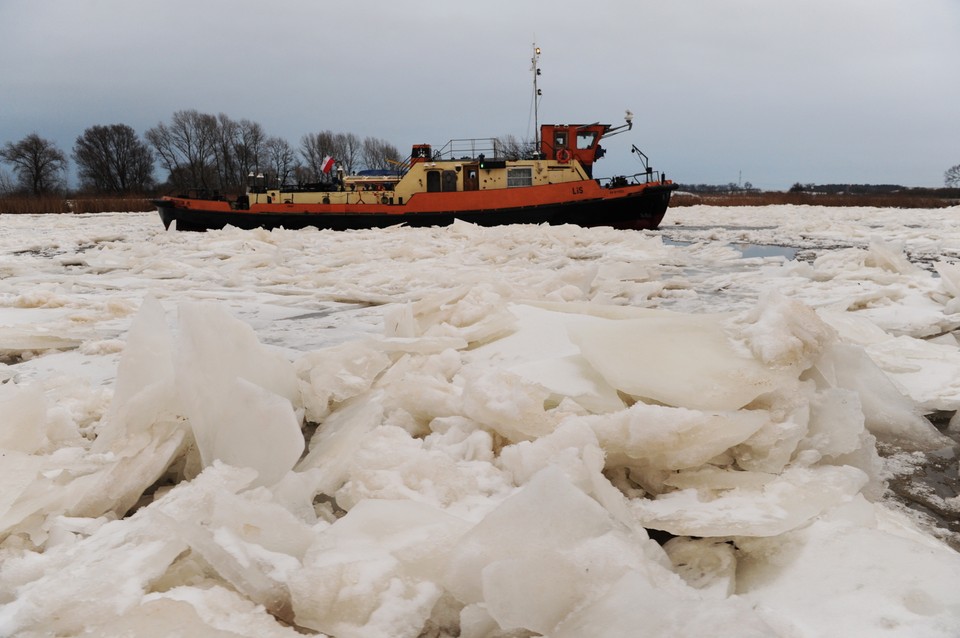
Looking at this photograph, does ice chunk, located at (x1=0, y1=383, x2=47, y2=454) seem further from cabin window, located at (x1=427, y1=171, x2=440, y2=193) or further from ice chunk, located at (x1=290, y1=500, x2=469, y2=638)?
cabin window, located at (x1=427, y1=171, x2=440, y2=193)

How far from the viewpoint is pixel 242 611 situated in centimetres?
92

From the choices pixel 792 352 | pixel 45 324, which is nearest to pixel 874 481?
pixel 792 352

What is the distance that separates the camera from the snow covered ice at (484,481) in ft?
2.99

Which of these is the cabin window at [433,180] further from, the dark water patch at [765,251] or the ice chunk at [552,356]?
the ice chunk at [552,356]

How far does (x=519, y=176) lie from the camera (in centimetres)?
1382

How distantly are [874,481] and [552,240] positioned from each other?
7486mm

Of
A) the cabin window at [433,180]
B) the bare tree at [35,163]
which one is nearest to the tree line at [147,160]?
the bare tree at [35,163]

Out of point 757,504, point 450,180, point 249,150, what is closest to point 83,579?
point 757,504

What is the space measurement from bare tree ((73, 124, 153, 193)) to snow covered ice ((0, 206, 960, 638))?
172ft

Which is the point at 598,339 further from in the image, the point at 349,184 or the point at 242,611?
the point at 349,184

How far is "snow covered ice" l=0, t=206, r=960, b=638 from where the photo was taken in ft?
2.99

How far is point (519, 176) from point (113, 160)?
45.4 m

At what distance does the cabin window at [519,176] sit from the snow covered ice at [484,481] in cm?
1169

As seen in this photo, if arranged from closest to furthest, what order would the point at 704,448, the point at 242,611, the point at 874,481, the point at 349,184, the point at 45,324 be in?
the point at 242,611
the point at 704,448
the point at 874,481
the point at 45,324
the point at 349,184
